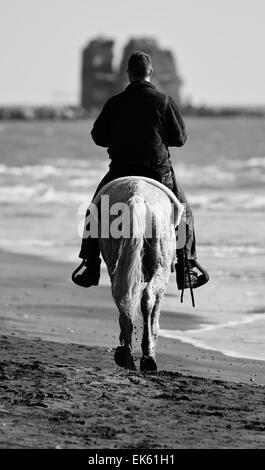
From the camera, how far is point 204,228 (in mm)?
22000

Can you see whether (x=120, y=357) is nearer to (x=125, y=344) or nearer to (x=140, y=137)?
(x=125, y=344)

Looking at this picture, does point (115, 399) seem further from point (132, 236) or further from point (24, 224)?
point (24, 224)

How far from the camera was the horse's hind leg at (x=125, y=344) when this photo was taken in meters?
8.48

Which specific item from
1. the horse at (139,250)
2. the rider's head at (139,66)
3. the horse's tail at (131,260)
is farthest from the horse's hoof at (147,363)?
the rider's head at (139,66)

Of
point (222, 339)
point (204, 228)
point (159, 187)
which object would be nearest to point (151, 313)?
point (159, 187)

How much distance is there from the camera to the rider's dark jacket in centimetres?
873

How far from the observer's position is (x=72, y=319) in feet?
38.8

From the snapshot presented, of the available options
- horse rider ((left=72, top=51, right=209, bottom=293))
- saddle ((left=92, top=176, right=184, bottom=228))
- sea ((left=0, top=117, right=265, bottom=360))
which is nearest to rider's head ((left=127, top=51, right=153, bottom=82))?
horse rider ((left=72, top=51, right=209, bottom=293))

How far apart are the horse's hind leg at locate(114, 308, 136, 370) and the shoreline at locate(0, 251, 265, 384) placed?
78 cm

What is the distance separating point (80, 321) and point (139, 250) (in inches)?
139

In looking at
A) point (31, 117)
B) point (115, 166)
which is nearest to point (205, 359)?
point (115, 166)

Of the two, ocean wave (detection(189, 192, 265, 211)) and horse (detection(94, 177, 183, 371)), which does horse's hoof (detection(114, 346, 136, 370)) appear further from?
ocean wave (detection(189, 192, 265, 211))
